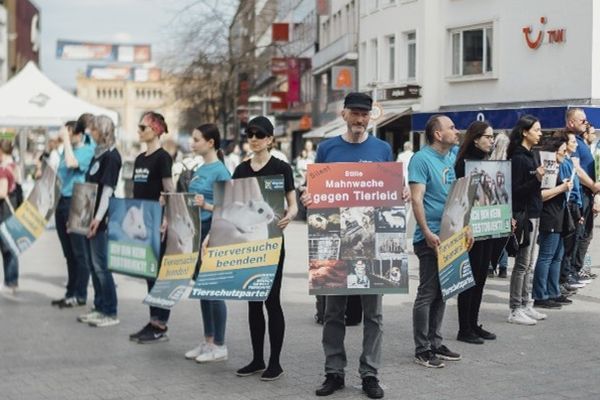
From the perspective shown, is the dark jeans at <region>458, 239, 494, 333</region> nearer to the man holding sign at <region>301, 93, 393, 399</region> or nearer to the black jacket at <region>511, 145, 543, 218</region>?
the black jacket at <region>511, 145, 543, 218</region>

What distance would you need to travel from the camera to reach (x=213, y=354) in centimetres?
767

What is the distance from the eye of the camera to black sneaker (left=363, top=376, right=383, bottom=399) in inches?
248

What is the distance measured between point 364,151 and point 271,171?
29.3 inches

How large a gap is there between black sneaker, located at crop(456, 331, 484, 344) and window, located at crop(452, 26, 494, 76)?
84.6ft

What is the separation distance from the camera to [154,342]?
845 centimetres

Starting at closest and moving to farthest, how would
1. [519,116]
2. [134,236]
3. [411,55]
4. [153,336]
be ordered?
1. [134,236]
2. [153,336]
3. [519,116]
4. [411,55]

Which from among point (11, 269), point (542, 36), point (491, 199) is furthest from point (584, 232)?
point (542, 36)

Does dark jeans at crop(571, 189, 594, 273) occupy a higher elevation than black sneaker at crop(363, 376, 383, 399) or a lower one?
higher

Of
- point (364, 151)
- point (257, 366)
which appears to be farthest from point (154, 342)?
point (364, 151)

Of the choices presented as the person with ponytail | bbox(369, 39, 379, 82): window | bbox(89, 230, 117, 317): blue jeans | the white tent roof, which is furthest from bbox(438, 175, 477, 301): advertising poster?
bbox(369, 39, 379, 82): window

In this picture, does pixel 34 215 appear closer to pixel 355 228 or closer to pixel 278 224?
pixel 278 224

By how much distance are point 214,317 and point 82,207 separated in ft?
8.05

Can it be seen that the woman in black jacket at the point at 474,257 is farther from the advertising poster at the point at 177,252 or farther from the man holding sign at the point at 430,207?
the advertising poster at the point at 177,252

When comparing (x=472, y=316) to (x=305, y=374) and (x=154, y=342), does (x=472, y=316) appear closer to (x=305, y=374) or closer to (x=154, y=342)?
(x=305, y=374)
